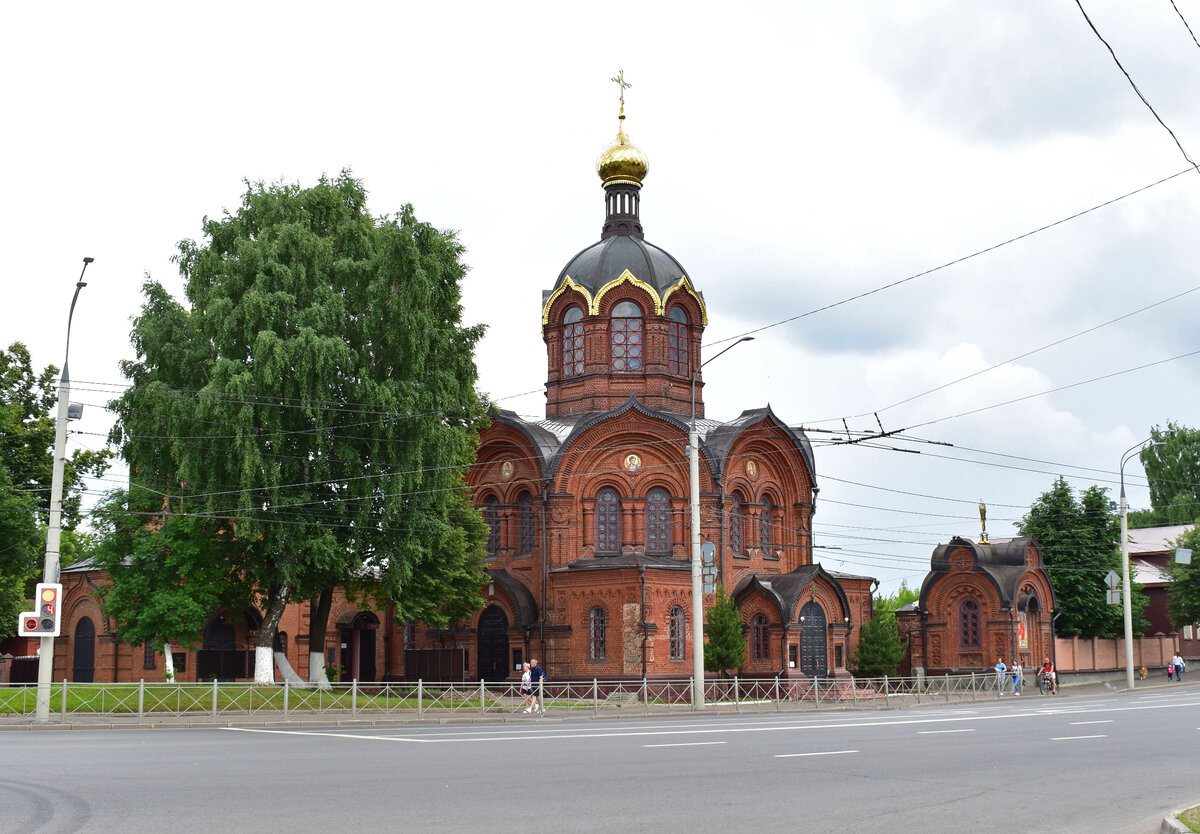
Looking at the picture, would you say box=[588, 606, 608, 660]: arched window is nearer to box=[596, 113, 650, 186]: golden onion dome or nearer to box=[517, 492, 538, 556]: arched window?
box=[517, 492, 538, 556]: arched window

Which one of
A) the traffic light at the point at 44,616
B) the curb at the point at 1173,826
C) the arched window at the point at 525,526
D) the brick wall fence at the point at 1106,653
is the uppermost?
the arched window at the point at 525,526

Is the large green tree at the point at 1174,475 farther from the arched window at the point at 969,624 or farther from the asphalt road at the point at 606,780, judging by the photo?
the asphalt road at the point at 606,780

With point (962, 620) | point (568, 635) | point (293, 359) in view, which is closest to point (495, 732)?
point (293, 359)

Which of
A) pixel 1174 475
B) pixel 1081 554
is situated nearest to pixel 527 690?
pixel 1081 554

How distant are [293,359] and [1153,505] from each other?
6745cm

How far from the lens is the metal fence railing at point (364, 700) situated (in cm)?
2531

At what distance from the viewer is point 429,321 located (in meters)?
30.7

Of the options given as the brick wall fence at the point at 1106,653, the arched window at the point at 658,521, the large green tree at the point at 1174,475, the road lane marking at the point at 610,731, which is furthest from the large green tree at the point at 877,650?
the large green tree at the point at 1174,475

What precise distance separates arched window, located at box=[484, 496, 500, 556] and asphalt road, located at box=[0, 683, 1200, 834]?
2175cm

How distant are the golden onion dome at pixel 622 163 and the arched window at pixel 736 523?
44.2 feet

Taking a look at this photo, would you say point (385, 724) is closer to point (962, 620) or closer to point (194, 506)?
point (194, 506)

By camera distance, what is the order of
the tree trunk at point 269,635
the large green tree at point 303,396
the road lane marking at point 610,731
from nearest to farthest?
the road lane marking at point 610,731 → the large green tree at point 303,396 → the tree trunk at point 269,635

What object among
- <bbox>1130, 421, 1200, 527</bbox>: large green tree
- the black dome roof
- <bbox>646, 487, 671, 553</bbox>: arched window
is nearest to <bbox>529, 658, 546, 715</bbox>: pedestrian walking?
<bbox>646, 487, 671, 553</bbox>: arched window

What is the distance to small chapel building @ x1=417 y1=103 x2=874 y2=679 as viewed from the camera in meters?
37.9
